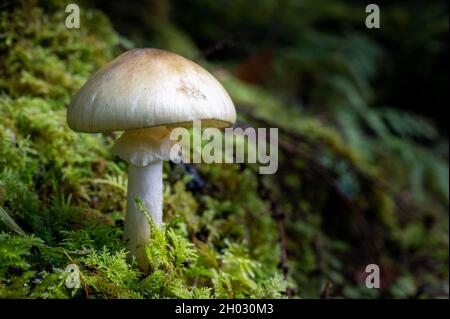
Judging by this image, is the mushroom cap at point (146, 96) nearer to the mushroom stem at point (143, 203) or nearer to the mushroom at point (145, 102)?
the mushroom at point (145, 102)

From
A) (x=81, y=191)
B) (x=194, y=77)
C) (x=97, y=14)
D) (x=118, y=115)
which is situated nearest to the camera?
(x=118, y=115)

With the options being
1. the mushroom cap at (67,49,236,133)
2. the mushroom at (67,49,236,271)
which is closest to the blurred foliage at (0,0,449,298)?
the mushroom at (67,49,236,271)

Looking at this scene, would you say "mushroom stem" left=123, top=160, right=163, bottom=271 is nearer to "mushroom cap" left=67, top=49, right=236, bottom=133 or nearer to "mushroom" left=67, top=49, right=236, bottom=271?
"mushroom" left=67, top=49, right=236, bottom=271

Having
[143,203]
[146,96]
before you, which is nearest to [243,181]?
[143,203]

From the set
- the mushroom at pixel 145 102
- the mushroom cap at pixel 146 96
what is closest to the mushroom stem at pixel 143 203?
the mushroom at pixel 145 102
